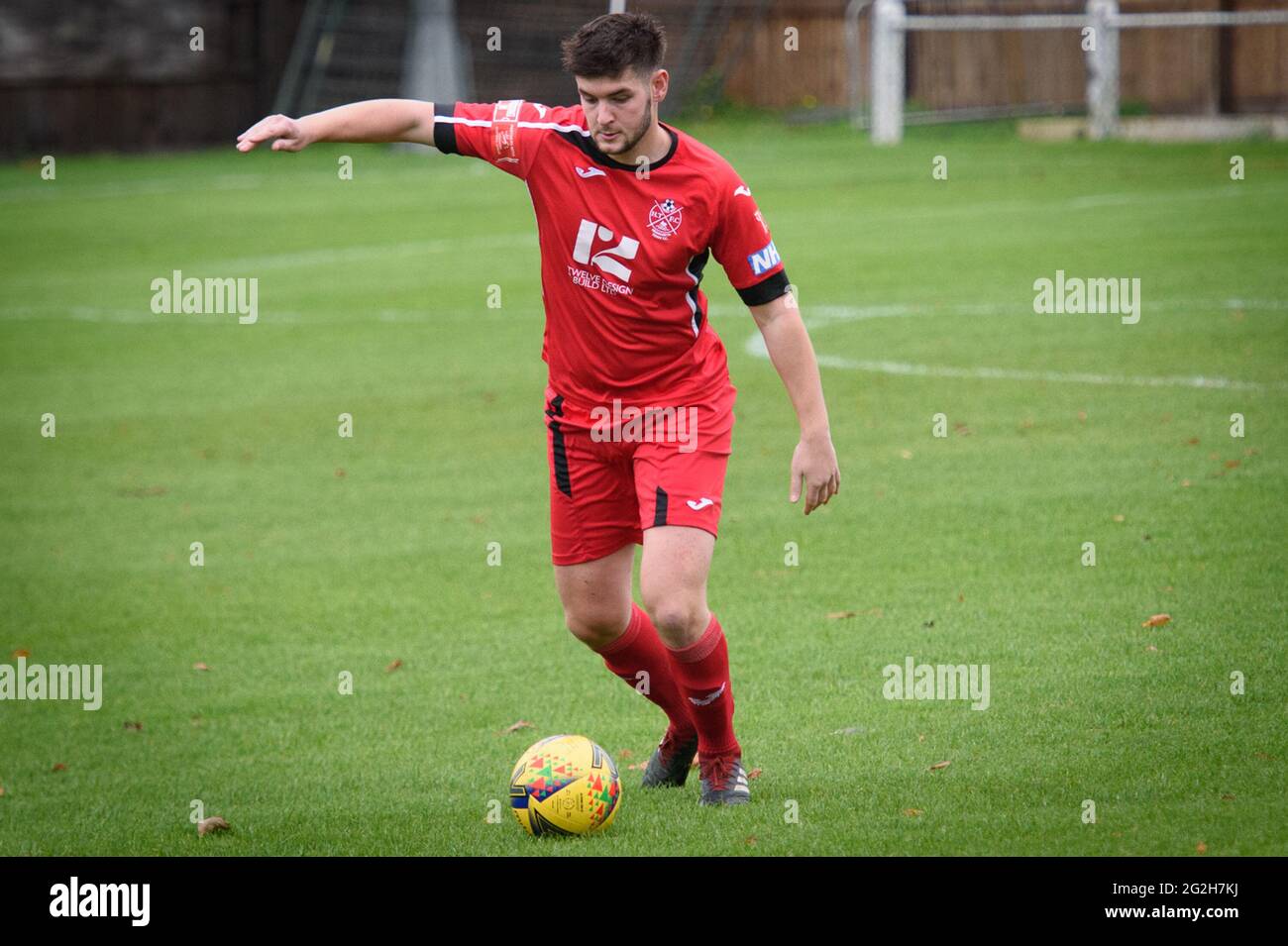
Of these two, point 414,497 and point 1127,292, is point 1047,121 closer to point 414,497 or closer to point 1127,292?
point 1127,292

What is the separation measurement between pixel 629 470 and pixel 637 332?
479mm

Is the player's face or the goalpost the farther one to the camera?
the goalpost

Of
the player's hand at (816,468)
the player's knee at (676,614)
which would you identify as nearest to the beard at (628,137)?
the player's hand at (816,468)

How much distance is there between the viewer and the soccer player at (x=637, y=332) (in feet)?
18.6

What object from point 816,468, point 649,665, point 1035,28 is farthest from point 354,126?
point 1035,28

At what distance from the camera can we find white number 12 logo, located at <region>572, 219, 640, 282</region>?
5.75 m

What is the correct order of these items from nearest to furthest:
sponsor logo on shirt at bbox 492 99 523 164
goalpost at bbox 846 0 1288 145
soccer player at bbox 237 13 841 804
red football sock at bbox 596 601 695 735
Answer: soccer player at bbox 237 13 841 804 < sponsor logo on shirt at bbox 492 99 523 164 < red football sock at bbox 596 601 695 735 < goalpost at bbox 846 0 1288 145

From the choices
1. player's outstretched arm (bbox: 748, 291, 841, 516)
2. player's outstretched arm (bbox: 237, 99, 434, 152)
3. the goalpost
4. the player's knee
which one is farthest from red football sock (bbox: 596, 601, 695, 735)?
the goalpost

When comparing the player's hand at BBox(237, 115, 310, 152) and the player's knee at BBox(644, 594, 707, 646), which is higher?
the player's hand at BBox(237, 115, 310, 152)

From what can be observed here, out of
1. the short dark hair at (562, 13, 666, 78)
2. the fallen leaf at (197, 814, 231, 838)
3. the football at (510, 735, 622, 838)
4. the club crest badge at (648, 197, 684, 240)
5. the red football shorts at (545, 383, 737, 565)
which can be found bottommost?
the fallen leaf at (197, 814, 231, 838)

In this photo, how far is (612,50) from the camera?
5.38 m

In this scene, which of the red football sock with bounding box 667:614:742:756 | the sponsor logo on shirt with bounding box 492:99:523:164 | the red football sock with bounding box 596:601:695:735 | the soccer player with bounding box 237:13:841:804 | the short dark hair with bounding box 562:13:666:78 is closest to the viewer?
the short dark hair with bounding box 562:13:666:78

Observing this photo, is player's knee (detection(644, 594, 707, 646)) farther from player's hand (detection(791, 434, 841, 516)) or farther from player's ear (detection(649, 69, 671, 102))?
player's ear (detection(649, 69, 671, 102))

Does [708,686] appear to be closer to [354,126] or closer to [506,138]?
[506,138]
